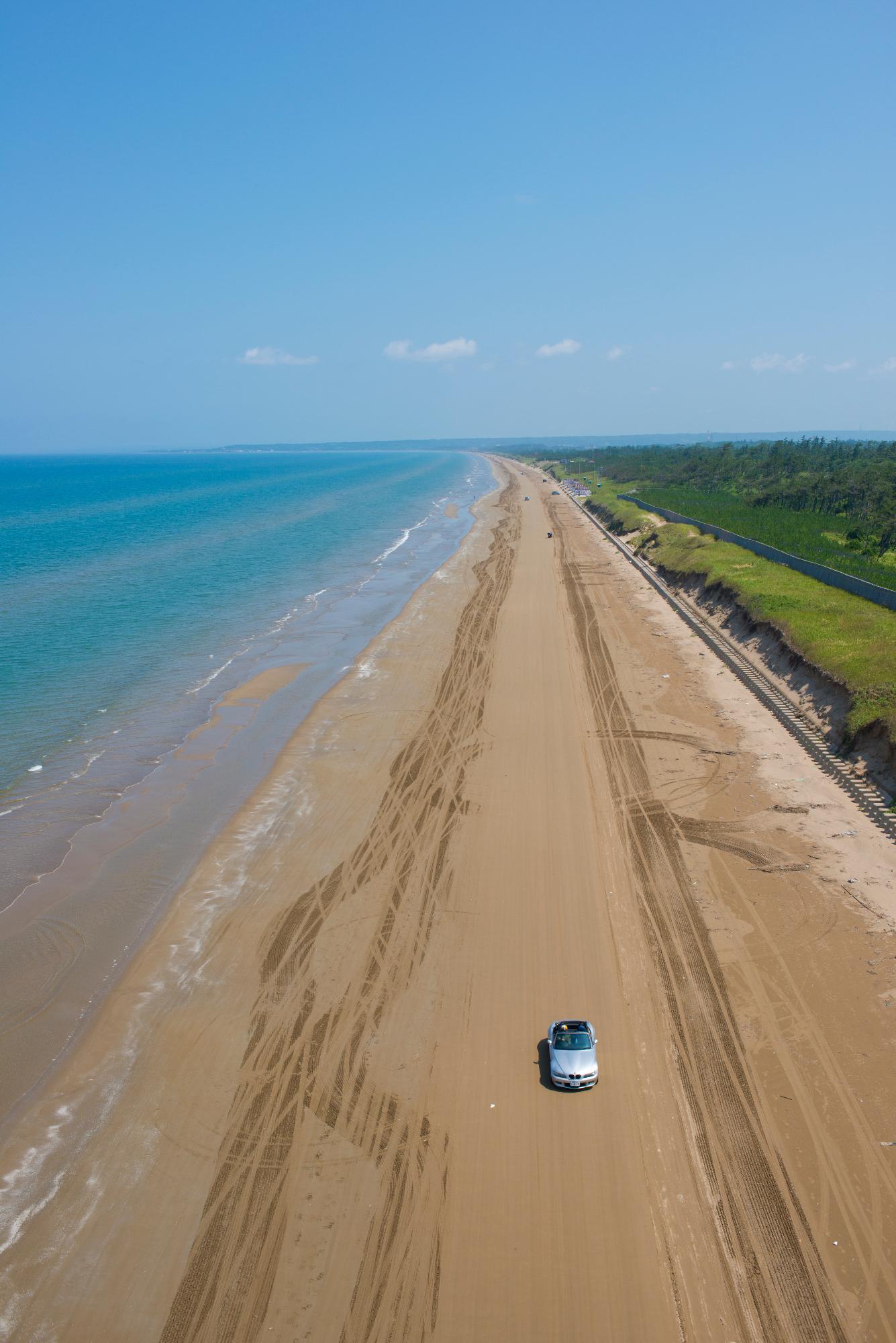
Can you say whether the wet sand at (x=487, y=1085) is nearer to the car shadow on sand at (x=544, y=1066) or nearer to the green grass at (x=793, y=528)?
the car shadow on sand at (x=544, y=1066)

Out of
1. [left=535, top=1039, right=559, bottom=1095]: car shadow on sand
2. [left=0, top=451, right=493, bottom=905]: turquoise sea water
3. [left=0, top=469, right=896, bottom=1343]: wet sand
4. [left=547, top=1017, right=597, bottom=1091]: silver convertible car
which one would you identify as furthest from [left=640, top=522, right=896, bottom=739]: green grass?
[left=0, top=451, right=493, bottom=905]: turquoise sea water

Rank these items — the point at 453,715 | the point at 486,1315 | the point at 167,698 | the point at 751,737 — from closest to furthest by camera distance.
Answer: the point at 486,1315 < the point at 751,737 < the point at 453,715 < the point at 167,698

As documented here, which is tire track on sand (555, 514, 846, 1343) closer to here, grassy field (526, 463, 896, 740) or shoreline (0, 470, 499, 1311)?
shoreline (0, 470, 499, 1311)

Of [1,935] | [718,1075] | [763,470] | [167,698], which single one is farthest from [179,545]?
[763,470]

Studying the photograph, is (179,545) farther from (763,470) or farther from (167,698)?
(763,470)

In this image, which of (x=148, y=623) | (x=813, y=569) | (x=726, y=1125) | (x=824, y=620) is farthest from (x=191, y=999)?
(x=813, y=569)

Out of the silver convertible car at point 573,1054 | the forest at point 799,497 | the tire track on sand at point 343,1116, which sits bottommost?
the tire track on sand at point 343,1116

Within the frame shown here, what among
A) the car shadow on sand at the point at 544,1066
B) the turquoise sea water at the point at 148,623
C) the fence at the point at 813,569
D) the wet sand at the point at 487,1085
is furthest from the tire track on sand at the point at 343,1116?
the fence at the point at 813,569
